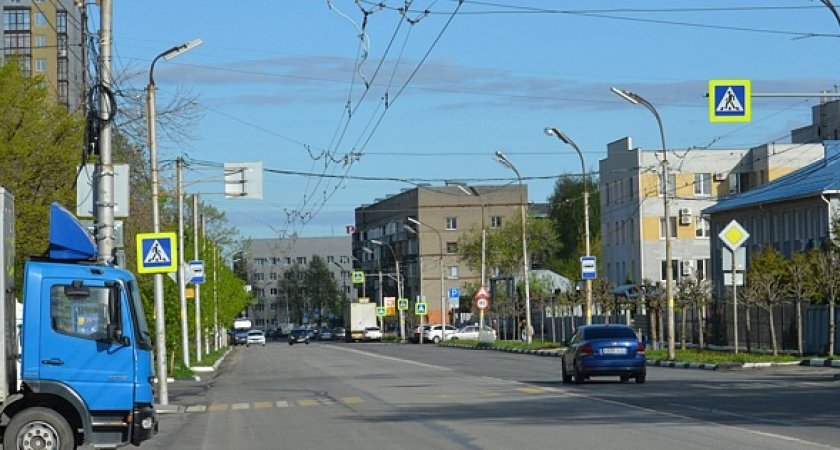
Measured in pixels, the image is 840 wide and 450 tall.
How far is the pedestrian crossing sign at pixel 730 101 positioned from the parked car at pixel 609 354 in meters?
6.56

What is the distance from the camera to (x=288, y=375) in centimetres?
4597

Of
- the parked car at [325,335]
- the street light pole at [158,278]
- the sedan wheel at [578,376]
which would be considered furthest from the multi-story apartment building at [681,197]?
the street light pole at [158,278]

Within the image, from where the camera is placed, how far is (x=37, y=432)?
1633 centimetres

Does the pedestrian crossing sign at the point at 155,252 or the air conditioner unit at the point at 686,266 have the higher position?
the air conditioner unit at the point at 686,266

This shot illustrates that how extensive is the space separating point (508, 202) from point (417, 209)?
447 inches

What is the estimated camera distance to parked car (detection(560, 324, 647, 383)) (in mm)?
33562

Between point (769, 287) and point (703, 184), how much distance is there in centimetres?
5193

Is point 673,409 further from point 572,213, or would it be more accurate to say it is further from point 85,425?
point 572,213

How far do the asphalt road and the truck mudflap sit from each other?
1.78 meters

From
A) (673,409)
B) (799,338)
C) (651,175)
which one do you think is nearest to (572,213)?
(651,175)

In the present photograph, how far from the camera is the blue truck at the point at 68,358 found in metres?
16.4

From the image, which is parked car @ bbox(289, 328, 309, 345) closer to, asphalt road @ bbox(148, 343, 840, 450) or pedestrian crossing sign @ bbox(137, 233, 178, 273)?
asphalt road @ bbox(148, 343, 840, 450)

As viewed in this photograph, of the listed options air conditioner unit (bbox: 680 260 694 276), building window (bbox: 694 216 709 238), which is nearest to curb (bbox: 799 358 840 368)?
air conditioner unit (bbox: 680 260 694 276)

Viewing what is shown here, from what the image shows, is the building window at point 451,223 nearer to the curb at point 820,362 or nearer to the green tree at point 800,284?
the green tree at point 800,284
